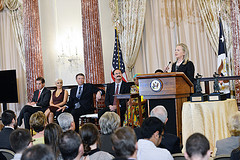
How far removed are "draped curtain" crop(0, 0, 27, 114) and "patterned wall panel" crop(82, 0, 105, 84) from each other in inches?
104

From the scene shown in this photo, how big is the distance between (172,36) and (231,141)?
642 centimetres

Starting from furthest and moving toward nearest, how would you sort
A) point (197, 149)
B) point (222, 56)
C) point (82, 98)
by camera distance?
point (222, 56), point (82, 98), point (197, 149)

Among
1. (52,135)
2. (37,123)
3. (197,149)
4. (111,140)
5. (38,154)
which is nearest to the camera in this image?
(38,154)

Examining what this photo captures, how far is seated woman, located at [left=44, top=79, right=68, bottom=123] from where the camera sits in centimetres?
776

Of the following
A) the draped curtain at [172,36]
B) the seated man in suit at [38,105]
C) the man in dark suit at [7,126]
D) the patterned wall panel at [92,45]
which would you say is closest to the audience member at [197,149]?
the man in dark suit at [7,126]

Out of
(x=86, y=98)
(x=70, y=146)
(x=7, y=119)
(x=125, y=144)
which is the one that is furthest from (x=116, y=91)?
(x=125, y=144)

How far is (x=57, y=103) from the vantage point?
26.4ft

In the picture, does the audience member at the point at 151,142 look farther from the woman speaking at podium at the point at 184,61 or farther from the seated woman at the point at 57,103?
the seated woman at the point at 57,103

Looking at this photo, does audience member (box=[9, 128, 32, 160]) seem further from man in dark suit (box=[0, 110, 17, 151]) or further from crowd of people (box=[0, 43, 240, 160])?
man in dark suit (box=[0, 110, 17, 151])

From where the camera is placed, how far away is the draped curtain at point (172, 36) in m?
8.88

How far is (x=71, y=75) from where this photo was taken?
10227 millimetres

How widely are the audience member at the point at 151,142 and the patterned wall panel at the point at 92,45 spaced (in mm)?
5843

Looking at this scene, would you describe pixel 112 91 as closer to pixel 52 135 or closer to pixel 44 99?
pixel 44 99

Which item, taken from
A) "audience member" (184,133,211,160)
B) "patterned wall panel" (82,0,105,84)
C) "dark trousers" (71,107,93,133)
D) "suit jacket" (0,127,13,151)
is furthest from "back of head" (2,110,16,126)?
"patterned wall panel" (82,0,105,84)
